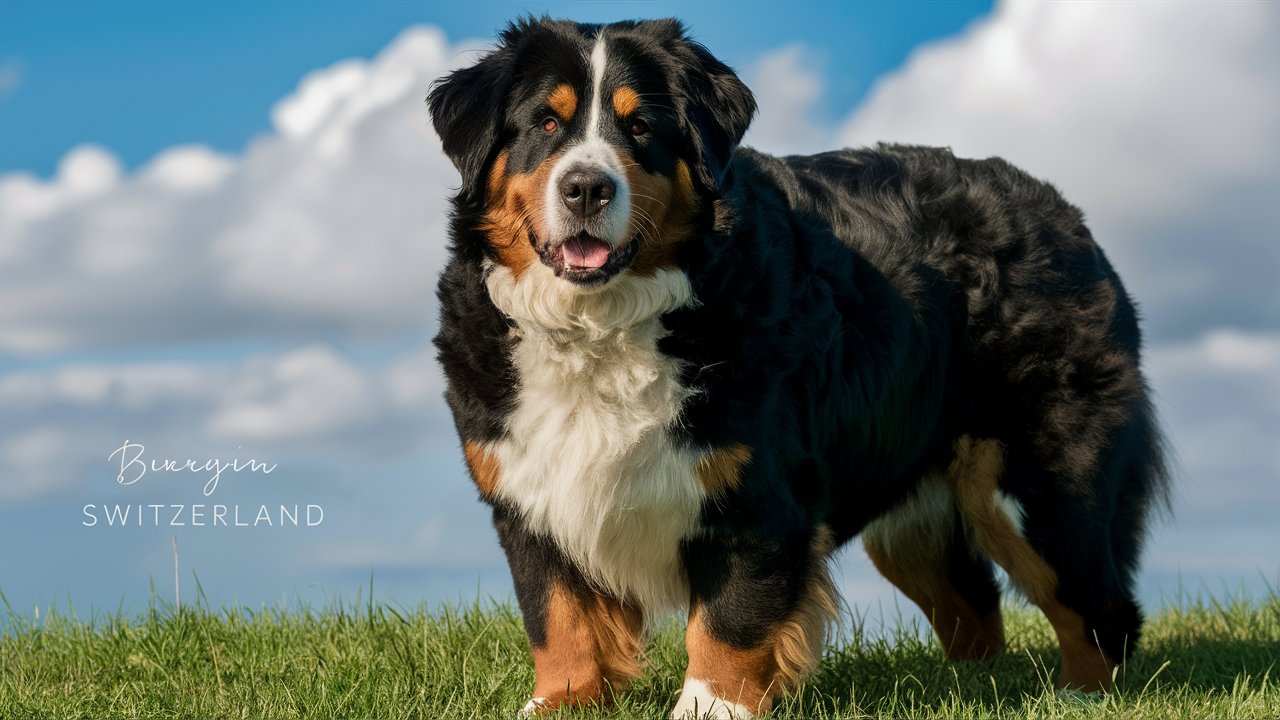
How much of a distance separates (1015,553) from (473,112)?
2.97 m

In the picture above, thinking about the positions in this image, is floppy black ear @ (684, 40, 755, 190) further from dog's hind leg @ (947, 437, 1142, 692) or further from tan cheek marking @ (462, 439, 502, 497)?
dog's hind leg @ (947, 437, 1142, 692)

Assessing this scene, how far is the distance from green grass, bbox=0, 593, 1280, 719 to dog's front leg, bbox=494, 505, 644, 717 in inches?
5.1

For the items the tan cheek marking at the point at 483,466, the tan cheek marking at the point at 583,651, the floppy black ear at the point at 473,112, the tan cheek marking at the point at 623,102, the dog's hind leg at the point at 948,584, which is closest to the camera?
the tan cheek marking at the point at 623,102

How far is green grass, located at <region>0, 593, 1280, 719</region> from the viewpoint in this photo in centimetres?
472

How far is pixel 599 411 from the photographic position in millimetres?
4305

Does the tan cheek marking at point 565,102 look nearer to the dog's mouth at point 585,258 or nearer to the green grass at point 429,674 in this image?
the dog's mouth at point 585,258

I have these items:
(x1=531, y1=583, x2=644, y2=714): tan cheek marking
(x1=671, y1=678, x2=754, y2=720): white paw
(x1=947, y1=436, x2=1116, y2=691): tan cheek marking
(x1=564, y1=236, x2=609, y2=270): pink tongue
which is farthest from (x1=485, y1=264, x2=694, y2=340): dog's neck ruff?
(x1=947, y1=436, x2=1116, y2=691): tan cheek marking

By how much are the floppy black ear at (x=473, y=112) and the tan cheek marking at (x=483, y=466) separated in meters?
0.89

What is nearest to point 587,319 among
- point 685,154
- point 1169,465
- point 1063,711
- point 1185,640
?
point 685,154

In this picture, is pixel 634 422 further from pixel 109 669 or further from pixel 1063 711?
pixel 109 669

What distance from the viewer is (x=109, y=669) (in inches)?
213

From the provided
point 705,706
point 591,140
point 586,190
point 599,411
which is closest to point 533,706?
point 705,706

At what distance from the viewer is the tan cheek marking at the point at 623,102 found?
166 inches

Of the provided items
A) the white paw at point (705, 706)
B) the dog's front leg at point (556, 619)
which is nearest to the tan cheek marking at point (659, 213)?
the dog's front leg at point (556, 619)
